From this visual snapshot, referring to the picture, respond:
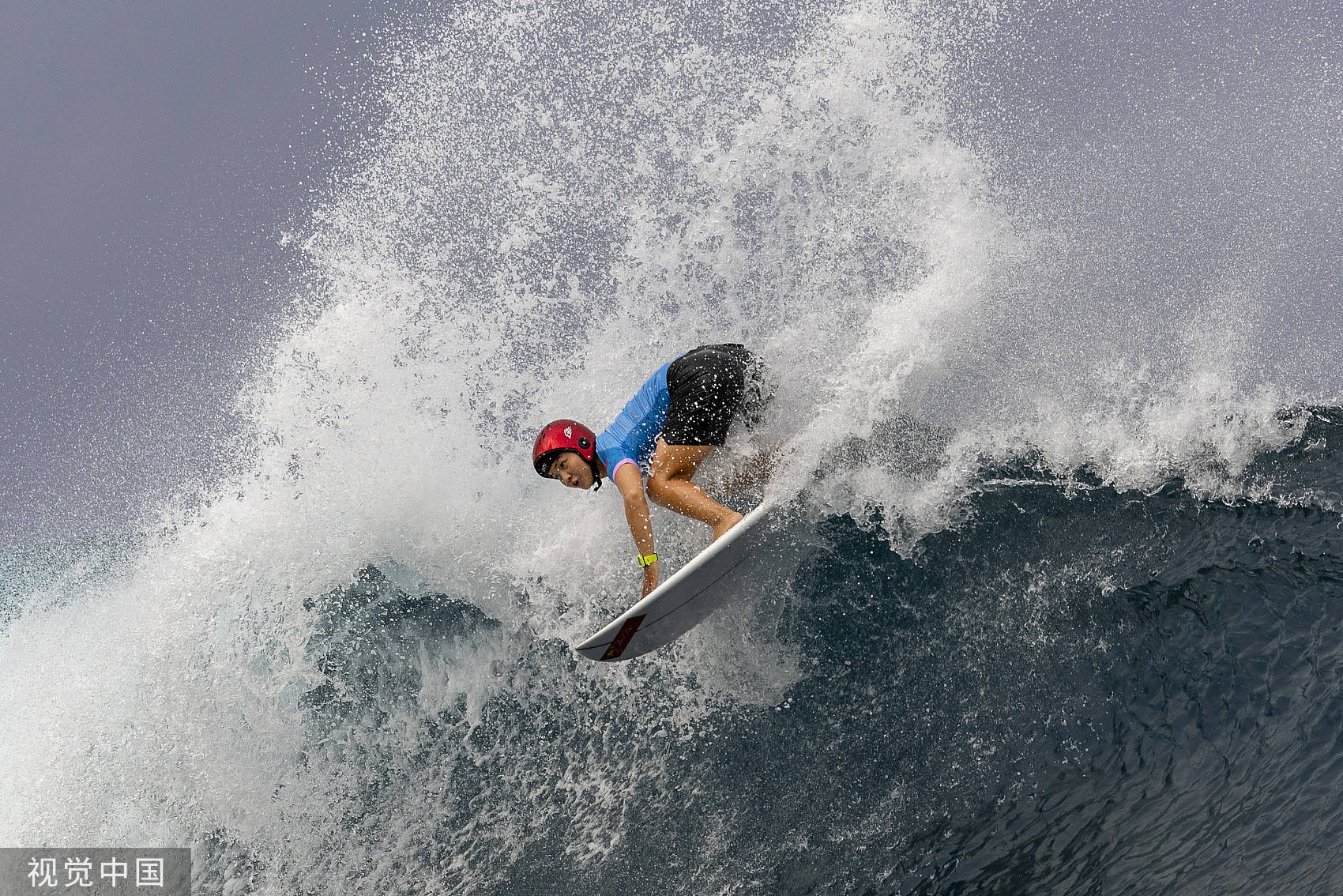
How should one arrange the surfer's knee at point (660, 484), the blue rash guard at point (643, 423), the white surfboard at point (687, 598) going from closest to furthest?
the white surfboard at point (687, 598) < the surfer's knee at point (660, 484) < the blue rash guard at point (643, 423)

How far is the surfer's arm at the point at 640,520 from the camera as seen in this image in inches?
162

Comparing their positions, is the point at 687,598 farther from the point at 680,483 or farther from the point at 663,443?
the point at 663,443

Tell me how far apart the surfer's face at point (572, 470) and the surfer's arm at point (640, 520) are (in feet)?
0.64

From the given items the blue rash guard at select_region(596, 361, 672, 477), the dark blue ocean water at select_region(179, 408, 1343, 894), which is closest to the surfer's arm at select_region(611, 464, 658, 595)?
the blue rash guard at select_region(596, 361, 672, 477)

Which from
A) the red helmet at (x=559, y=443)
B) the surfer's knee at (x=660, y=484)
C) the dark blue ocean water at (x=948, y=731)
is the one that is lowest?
the dark blue ocean water at (x=948, y=731)

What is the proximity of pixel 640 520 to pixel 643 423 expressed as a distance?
666 mm

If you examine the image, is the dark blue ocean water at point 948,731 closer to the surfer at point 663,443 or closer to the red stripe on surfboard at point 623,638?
the red stripe on surfboard at point 623,638

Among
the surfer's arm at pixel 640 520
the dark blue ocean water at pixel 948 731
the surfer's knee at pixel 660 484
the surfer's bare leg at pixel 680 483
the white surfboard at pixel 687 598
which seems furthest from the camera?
the surfer's knee at pixel 660 484

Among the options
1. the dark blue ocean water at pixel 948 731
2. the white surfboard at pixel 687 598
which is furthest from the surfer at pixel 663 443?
the dark blue ocean water at pixel 948 731

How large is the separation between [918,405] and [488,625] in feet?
10.5

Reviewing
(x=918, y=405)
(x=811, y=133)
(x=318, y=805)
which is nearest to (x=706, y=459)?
(x=918, y=405)

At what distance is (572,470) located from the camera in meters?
4.23

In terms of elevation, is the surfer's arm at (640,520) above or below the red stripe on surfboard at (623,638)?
above

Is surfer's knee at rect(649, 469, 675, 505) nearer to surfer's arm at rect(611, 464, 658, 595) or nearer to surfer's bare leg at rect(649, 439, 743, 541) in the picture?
surfer's bare leg at rect(649, 439, 743, 541)
